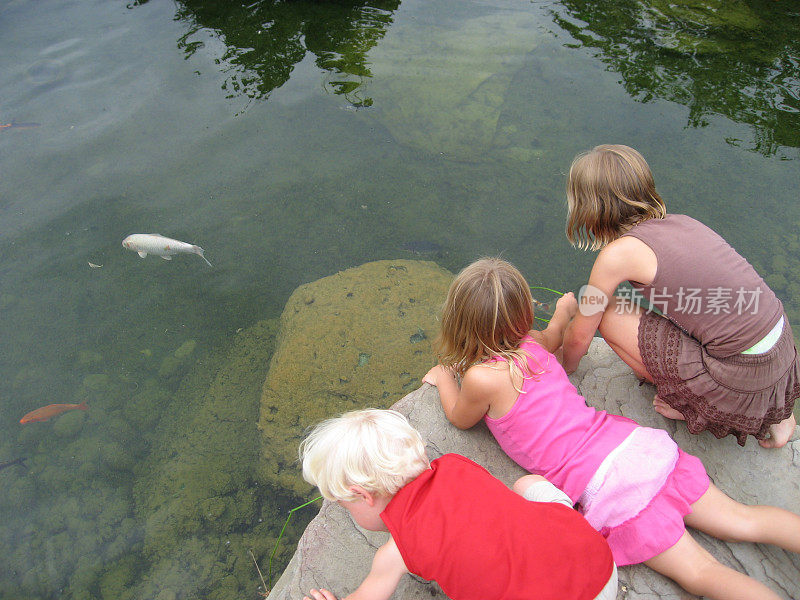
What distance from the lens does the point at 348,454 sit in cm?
179

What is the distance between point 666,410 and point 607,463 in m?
0.68

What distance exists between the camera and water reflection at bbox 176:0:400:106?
19.1 feet

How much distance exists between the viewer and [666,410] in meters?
2.51

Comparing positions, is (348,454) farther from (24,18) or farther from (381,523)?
(24,18)

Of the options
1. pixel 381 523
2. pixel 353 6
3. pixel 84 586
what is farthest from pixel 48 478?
pixel 353 6

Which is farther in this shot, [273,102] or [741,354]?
[273,102]

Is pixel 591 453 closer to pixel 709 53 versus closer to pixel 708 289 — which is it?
pixel 708 289

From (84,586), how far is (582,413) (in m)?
2.86

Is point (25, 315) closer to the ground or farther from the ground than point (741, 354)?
closer to the ground

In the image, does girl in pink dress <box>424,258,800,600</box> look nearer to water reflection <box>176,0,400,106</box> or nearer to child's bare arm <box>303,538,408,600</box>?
child's bare arm <box>303,538,408,600</box>

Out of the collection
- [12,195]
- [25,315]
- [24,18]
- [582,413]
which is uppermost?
[24,18]

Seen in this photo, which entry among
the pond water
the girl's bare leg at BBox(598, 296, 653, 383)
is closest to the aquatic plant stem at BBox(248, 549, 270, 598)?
the pond water

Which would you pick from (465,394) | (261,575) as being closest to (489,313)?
(465,394)

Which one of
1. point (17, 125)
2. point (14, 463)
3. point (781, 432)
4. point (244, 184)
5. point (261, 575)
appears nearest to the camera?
point (781, 432)
